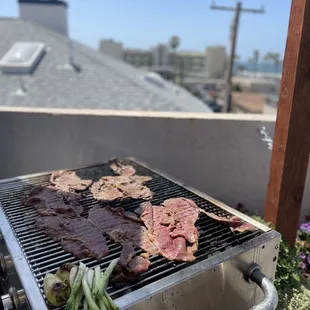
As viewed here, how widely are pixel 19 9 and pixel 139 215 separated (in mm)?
16101

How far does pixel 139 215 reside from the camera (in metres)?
2.04

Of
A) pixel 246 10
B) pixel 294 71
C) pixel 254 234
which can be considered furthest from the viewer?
pixel 246 10

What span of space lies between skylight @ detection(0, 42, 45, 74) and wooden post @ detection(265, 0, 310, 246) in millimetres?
9010

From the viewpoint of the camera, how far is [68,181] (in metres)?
2.49

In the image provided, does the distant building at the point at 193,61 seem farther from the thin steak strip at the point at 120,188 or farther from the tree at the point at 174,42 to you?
the thin steak strip at the point at 120,188

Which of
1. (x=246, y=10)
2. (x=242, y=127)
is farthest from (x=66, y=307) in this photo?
(x=246, y=10)

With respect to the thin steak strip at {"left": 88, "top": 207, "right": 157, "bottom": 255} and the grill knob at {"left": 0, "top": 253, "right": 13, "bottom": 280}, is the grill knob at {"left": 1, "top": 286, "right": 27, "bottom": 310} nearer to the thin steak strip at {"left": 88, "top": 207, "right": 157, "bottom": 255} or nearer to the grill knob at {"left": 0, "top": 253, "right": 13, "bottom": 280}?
the grill knob at {"left": 0, "top": 253, "right": 13, "bottom": 280}

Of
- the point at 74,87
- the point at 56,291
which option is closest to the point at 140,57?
the point at 74,87

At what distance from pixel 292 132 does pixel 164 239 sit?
50.3 inches

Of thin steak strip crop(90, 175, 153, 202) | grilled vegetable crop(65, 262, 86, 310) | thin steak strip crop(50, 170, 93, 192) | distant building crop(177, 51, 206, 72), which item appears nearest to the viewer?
grilled vegetable crop(65, 262, 86, 310)

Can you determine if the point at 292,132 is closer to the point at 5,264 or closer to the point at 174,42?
the point at 5,264

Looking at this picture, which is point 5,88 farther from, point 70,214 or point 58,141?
point 70,214

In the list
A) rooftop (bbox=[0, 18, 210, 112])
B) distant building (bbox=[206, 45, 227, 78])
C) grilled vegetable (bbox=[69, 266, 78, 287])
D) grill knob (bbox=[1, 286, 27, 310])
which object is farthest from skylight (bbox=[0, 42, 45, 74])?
distant building (bbox=[206, 45, 227, 78])

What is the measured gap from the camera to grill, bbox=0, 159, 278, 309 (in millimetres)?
1435
